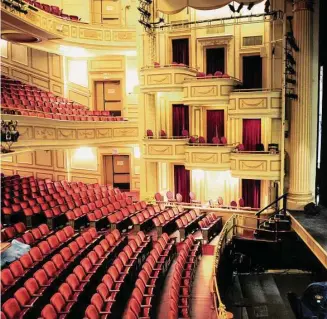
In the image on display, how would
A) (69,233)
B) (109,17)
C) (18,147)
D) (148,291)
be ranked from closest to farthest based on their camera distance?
(148,291)
(69,233)
(18,147)
(109,17)

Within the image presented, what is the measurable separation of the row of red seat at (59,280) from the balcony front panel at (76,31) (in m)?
4.74

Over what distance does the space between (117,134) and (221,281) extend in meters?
4.27

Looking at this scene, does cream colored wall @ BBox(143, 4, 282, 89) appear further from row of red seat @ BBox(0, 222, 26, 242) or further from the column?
row of red seat @ BBox(0, 222, 26, 242)

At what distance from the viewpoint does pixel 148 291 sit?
3.76m

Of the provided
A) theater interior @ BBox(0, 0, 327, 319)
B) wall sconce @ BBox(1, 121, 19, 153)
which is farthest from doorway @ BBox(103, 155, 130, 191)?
wall sconce @ BBox(1, 121, 19, 153)

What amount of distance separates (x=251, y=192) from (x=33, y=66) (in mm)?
5430

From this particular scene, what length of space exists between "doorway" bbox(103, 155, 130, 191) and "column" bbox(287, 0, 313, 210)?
413 centimetres

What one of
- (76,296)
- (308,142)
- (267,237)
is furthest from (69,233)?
(308,142)

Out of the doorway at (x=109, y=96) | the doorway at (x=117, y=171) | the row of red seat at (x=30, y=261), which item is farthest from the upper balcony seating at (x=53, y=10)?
the row of red seat at (x=30, y=261)

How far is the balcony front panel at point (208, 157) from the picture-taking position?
283 inches

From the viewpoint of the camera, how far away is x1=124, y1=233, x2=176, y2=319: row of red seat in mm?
3368

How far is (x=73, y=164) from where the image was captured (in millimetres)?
9789

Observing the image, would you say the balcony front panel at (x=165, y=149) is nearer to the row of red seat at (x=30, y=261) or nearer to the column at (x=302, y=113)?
the column at (x=302, y=113)

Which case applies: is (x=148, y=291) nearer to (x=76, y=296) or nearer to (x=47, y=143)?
(x=76, y=296)
